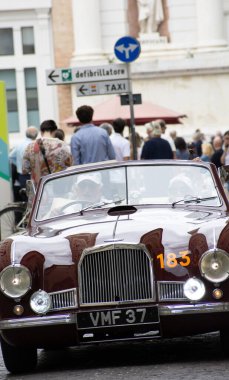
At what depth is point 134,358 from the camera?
10.8 meters

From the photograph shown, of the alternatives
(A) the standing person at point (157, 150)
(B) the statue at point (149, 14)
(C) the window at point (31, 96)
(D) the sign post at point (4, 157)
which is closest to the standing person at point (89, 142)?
(A) the standing person at point (157, 150)

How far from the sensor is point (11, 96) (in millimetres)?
40906

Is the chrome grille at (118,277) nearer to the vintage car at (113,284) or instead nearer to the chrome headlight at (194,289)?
the vintage car at (113,284)

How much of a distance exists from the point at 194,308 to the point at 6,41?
1233 inches

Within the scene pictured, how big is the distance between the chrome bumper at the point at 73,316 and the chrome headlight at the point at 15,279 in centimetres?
20

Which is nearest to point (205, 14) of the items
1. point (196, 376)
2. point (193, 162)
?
point (193, 162)

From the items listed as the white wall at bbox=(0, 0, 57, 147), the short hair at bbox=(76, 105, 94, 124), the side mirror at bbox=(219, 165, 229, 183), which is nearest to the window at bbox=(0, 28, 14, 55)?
the white wall at bbox=(0, 0, 57, 147)

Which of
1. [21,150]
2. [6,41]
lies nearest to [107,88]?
[21,150]

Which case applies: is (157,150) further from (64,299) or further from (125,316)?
(125,316)

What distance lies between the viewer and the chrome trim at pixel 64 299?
403 inches

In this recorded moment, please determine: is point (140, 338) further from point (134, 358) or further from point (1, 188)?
point (1, 188)

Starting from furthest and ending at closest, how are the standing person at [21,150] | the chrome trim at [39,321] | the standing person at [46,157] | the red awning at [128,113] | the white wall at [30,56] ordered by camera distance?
the white wall at [30,56]
the red awning at [128,113]
the standing person at [21,150]
the standing person at [46,157]
the chrome trim at [39,321]

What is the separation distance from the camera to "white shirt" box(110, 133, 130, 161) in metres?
22.2

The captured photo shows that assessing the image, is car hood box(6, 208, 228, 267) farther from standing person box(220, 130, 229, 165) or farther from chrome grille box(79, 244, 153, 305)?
standing person box(220, 130, 229, 165)
